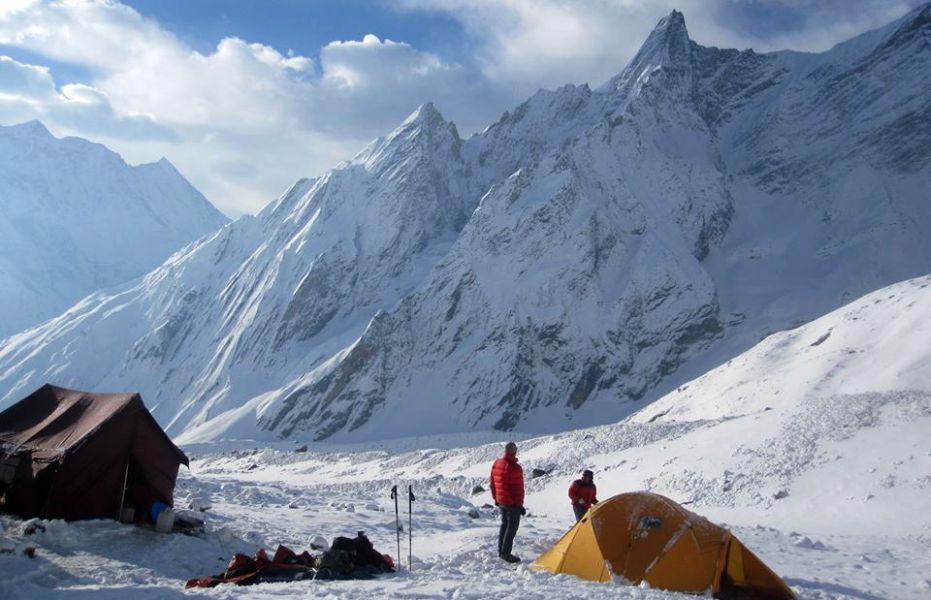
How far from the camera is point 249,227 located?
548ft

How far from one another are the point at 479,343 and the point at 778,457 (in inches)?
3186

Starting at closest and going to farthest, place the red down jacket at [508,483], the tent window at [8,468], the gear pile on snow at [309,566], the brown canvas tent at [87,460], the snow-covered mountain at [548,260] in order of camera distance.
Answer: the gear pile on snow at [309,566] < the red down jacket at [508,483] < the brown canvas tent at [87,460] < the tent window at [8,468] < the snow-covered mountain at [548,260]

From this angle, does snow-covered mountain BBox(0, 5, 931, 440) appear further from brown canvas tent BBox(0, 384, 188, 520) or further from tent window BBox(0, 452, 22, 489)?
tent window BBox(0, 452, 22, 489)

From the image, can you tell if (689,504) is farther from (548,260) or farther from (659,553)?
(548,260)

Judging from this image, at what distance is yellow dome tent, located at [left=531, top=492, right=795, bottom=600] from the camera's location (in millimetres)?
12188

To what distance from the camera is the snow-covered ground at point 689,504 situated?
12.4 metres

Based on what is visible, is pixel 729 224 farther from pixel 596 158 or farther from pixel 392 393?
pixel 392 393

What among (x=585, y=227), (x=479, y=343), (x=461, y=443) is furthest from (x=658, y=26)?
(x=461, y=443)

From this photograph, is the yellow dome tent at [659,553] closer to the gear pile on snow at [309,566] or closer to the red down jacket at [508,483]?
the red down jacket at [508,483]

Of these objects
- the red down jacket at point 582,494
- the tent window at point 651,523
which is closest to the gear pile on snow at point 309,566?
the red down jacket at point 582,494

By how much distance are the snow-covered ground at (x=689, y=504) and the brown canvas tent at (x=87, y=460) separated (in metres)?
0.98

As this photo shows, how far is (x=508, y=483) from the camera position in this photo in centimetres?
1427

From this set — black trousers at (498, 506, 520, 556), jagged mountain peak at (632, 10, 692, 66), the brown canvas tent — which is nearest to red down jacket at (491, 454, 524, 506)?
black trousers at (498, 506, 520, 556)

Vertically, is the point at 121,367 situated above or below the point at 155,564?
above
